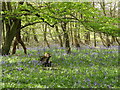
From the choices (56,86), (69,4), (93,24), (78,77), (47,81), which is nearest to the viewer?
(56,86)

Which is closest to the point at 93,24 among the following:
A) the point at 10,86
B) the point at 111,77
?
the point at 111,77

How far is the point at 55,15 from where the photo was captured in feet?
36.7

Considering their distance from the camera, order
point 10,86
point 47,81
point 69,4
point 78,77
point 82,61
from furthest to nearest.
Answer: point 82,61 → point 69,4 → point 78,77 → point 47,81 → point 10,86

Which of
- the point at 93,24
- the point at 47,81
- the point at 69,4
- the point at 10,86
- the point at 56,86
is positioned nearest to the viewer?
the point at 10,86

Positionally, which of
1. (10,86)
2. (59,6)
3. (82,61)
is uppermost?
(59,6)

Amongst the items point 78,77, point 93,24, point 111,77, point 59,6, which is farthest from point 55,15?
point 111,77

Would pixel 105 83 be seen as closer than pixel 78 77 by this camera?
Yes

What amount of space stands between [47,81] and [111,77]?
380cm

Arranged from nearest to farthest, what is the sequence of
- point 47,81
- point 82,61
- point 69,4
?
point 47,81 → point 69,4 → point 82,61

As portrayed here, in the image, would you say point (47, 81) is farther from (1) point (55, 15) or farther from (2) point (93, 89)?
(1) point (55, 15)

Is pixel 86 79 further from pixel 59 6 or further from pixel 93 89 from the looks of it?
pixel 59 6

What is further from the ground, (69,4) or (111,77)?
(69,4)

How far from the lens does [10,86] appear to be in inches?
276

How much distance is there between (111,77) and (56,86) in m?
3.78
